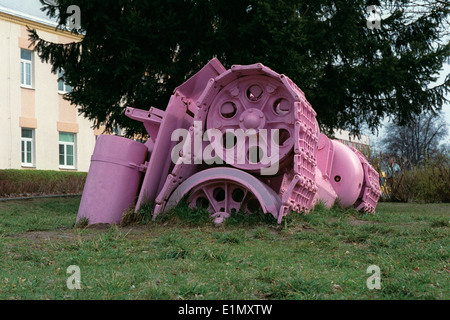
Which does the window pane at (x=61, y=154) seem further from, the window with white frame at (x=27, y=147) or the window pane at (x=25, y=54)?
the window pane at (x=25, y=54)

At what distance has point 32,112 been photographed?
27609 millimetres

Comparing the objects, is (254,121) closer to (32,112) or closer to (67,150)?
(32,112)

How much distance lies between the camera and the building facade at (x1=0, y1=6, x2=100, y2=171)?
26.2 meters

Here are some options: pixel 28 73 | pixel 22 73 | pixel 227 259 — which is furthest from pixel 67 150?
pixel 227 259

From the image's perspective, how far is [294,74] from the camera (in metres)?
12.8

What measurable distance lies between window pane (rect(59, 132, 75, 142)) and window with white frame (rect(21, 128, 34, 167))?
72.7 inches

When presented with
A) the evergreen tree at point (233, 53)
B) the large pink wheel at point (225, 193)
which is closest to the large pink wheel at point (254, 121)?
the large pink wheel at point (225, 193)

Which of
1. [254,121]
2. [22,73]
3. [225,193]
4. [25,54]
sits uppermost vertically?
[25,54]

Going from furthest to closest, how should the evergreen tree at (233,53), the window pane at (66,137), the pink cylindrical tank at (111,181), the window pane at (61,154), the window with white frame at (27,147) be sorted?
1. the window pane at (66,137)
2. the window pane at (61,154)
3. the window with white frame at (27,147)
4. the evergreen tree at (233,53)
5. the pink cylindrical tank at (111,181)

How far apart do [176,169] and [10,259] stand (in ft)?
8.85

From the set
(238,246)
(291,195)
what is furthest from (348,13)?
(238,246)

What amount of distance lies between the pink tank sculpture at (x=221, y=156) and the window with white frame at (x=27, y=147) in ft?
67.5

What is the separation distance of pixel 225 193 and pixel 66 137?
77.5 ft

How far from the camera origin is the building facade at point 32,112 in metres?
26.2
